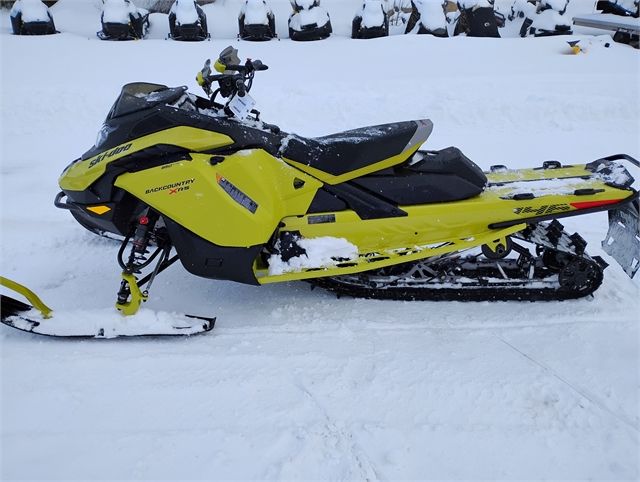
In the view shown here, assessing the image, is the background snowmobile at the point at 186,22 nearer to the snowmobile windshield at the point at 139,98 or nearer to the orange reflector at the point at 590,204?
the snowmobile windshield at the point at 139,98

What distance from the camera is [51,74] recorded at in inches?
277

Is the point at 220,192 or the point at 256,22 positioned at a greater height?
the point at 256,22

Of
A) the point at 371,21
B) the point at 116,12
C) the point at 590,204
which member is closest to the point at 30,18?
the point at 116,12

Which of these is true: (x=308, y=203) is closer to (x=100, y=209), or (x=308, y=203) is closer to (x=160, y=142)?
(x=160, y=142)

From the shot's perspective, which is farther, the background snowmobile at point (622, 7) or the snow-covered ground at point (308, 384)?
the background snowmobile at point (622, 7)

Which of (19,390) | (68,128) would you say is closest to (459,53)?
(68,128)

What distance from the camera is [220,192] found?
2801mm

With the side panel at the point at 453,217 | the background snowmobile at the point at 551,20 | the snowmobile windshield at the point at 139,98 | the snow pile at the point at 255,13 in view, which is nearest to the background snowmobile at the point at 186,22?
the snow pile at the point at 255,13

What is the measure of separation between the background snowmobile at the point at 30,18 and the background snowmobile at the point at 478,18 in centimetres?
650

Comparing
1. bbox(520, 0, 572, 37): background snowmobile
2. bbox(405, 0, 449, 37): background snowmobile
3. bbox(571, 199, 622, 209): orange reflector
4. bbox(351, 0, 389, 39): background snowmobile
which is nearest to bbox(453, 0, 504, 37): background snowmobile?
bbox(405, 0, 449, 37): background snowmobile

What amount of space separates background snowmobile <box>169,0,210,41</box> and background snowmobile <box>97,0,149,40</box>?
598 mm

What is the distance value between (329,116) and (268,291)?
137 inches

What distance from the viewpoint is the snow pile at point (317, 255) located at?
9.72 feet

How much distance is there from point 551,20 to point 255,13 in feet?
15.3
